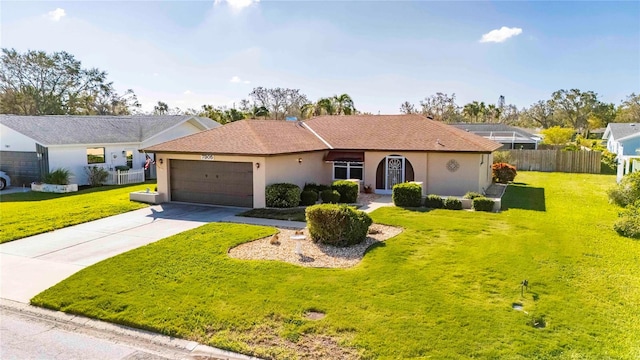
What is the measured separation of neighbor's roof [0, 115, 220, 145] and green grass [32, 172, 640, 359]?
19124 mm

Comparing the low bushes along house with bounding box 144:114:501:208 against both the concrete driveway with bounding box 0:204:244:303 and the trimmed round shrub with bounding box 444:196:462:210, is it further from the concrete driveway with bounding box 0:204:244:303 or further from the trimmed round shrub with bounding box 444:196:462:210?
the trimmed round shrub with bounding box 444:196:462:210

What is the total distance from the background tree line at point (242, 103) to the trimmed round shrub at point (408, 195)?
23.5m

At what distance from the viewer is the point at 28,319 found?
8.53m

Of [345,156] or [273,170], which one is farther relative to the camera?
[345,156]

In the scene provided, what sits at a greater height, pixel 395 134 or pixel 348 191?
pixel 395 134

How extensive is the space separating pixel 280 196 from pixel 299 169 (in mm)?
2995

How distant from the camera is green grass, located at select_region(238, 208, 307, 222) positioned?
16.9m

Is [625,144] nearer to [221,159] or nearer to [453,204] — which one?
[453,204]

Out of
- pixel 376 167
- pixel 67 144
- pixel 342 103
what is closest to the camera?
pixel 376 167

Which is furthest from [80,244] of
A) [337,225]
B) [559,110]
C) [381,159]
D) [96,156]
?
[559,110]

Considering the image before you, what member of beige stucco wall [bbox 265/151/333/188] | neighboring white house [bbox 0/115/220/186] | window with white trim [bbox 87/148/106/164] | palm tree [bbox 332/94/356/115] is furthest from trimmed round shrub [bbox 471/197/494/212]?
palm tree [bbox 332/94/356/115]

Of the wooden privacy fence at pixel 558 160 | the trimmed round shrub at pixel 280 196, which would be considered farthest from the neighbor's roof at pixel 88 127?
the wooden privacy fence at pixel 558 160

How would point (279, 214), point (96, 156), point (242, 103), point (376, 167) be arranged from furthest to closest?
point (242, 103) < point (96, 156) < point (376, 167) < point (279, 214)

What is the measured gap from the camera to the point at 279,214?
57.7 feet
